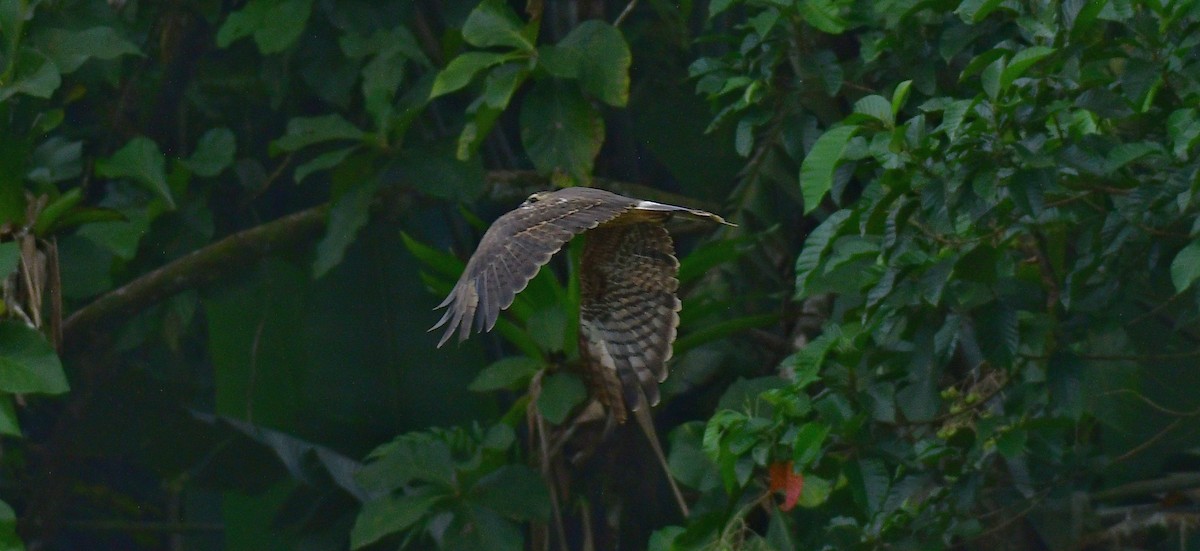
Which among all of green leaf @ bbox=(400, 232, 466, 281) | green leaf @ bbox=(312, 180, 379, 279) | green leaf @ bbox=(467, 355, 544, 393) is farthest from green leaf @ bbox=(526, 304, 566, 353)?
green leaf @ bbox=(312, 180, 379, 279)

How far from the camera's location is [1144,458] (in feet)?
15.0

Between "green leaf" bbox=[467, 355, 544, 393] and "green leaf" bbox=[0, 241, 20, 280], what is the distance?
3.99ft

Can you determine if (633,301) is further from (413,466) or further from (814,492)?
(413,466)

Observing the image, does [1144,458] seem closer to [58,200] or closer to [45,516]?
[58,200]

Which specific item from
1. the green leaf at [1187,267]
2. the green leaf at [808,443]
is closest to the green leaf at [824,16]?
the green leaf at [808,443]

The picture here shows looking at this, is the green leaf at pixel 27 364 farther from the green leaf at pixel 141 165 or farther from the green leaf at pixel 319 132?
the green leaf at pixel 319 132

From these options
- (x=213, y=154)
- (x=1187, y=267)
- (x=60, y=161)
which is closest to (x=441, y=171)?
(x=213, y=154)

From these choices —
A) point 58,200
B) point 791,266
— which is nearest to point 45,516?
point 58,200

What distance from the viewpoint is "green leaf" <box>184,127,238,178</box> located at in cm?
491

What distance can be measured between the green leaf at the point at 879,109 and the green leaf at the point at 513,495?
74.8 inches

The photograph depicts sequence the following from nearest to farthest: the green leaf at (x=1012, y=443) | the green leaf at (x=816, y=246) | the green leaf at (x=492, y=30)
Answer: the green leaf at (x=816, y=246) → the green leaf at (x=1012, y=443) → the green leaf at (x=492, y=30)

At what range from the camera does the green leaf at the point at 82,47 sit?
4.41m

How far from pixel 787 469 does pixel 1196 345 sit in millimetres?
1315

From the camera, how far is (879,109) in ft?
9.81
